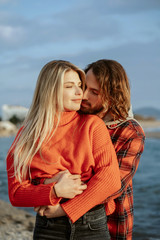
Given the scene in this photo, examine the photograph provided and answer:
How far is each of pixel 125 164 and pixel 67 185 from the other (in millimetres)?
499

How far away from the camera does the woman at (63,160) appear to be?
188 cm

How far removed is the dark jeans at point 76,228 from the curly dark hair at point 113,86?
0.72m

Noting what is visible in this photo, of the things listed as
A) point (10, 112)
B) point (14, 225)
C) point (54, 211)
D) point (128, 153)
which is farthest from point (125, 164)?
point (10, 112)

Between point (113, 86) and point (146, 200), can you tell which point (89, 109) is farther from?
point (146, 200)

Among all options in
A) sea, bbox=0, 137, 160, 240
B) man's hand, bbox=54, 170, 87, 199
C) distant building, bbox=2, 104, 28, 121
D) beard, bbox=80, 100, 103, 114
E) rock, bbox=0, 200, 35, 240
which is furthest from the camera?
distant building, bbox=2, 104, 28, 121

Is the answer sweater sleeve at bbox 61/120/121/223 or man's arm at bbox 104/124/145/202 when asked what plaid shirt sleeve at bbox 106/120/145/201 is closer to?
man's arm at bbox 104/124/145/202

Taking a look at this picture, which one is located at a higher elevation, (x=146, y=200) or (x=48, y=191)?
(x=48, y=191)

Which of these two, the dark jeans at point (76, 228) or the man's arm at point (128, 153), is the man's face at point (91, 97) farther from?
the dark jeans at point (76, 228)

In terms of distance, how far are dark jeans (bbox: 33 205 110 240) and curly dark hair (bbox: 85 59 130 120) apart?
720 millimetres

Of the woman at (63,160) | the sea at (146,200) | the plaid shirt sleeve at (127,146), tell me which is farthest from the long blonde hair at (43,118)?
the sea at (146,200)

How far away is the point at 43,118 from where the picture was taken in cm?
205

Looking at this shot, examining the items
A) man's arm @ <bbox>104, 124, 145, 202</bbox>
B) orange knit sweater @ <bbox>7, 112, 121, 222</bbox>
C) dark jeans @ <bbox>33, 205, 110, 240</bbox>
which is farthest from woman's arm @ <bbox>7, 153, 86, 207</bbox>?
man's arm @ <bbox>104, 124, 145, 202</bbox>

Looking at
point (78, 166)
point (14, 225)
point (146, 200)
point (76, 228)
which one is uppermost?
point (78, 166)

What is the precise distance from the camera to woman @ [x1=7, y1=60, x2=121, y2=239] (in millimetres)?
1878
